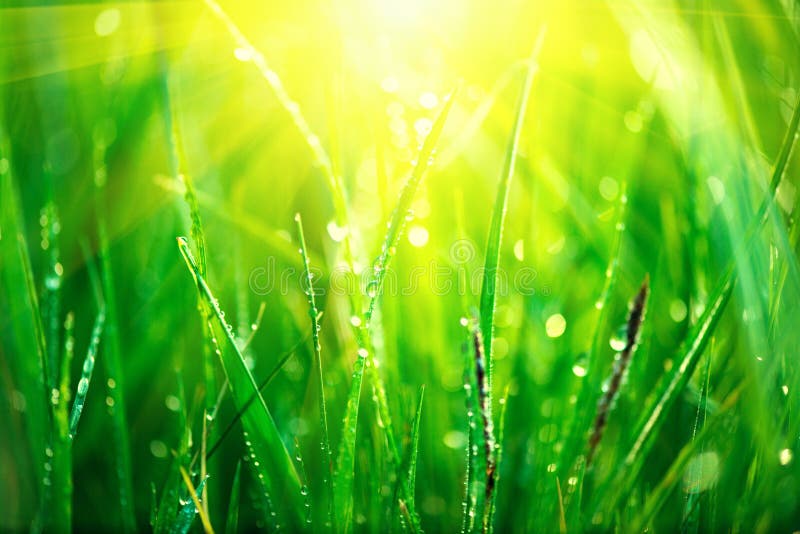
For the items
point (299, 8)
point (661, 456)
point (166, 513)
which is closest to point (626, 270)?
point (661, 456)

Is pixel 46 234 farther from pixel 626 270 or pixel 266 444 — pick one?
pixel 626 270

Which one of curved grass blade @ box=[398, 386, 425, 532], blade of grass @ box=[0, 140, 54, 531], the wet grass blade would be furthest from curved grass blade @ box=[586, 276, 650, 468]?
blade of grass @ box=[0, 140, 54, 531]

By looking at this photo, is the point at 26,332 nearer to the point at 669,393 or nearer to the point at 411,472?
the point at 411,472

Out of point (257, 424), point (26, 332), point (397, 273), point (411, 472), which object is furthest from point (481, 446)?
point (26, 332)

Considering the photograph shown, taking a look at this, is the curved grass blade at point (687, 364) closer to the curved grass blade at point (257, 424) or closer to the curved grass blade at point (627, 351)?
the curved grass blade at point (627, 351)

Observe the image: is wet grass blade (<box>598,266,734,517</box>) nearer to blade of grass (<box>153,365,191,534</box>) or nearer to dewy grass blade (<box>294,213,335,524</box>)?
dewy grass blade (<box>294,213,335,524</box>)

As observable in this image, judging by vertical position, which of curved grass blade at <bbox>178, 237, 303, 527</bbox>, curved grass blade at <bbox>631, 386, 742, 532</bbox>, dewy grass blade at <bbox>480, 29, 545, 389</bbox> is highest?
dewy grass blade at <bbox>480, 29, 545, 389</bbox>

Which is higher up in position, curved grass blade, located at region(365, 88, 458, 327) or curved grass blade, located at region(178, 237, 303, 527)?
curved grass blade, located at region(365, 88, 458, 327)

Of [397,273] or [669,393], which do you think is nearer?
[669,393]
